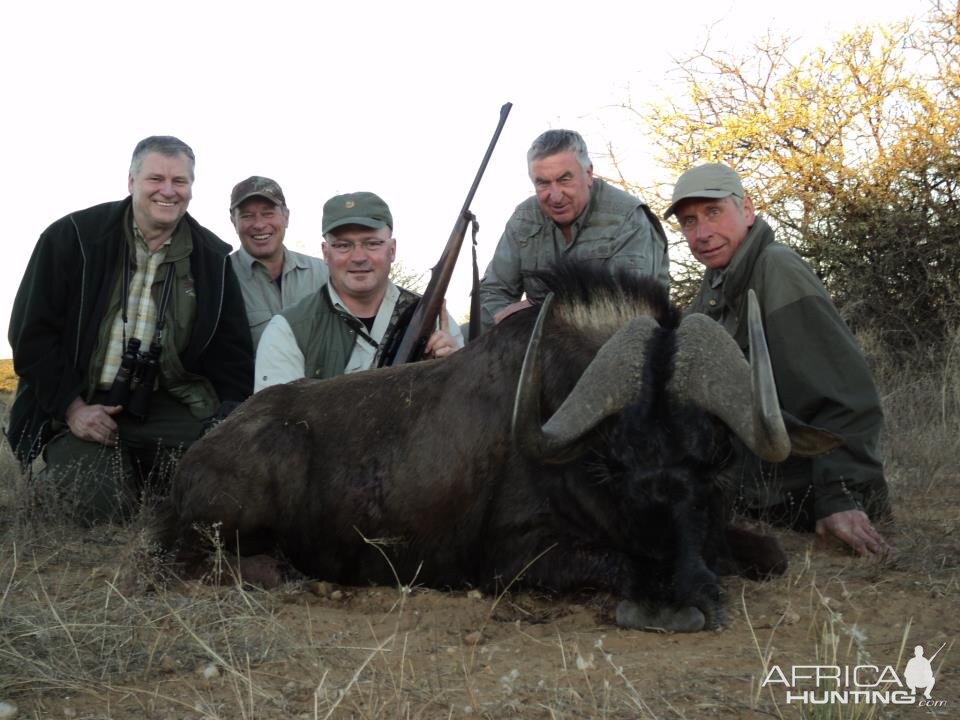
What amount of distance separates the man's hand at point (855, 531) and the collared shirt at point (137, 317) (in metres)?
4.07

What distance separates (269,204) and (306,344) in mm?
2048

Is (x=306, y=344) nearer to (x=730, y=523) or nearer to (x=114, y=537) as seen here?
(x=114, y=537)

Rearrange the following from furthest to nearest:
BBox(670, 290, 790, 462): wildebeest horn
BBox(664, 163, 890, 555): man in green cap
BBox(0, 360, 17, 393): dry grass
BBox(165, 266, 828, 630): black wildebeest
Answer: BBox(0, 360, 17, 393): dry grass, BBox(664, 163, 890, 555): man in green cap, BBox(165, 266, 828, 630): black wildebeest, BBox(670, 290, 790, 462): wildebeest horn

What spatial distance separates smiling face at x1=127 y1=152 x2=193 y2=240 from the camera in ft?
20.2

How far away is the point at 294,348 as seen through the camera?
5.75 m

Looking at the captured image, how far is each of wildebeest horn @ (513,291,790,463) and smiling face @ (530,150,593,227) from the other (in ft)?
9.73

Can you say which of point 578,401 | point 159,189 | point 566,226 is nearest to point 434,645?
point 578,401

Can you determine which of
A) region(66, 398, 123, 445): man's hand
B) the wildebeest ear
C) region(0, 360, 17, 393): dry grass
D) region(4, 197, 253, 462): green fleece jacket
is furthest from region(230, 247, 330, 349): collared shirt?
region(0, 360, 17, 393): dry grass

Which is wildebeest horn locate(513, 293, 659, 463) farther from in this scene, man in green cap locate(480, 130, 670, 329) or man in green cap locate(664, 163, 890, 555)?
man in green cap locate(480, 130, 670, 329)

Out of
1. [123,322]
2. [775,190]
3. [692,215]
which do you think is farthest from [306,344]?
[775,190]

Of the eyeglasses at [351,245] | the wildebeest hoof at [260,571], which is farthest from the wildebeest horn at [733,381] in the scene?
the eyeglasses at [351,245]

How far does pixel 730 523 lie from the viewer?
4.43m

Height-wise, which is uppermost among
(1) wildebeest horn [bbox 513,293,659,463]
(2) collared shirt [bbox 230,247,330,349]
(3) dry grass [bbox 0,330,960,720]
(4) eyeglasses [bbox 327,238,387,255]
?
(4) eyeglasses [bbox 327,238,387,255]

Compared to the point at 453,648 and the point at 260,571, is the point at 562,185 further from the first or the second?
the point at 453,648
